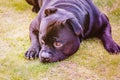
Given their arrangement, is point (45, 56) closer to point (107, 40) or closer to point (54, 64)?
point (54, 64)

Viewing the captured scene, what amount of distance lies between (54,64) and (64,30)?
390 millimetres

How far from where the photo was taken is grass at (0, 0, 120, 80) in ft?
12.9

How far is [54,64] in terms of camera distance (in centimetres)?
409

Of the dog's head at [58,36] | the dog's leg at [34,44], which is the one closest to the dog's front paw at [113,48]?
the dog's head at [58,36]

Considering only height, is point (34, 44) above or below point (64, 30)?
below

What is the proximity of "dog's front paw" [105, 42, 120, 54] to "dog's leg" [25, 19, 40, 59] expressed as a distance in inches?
33.8

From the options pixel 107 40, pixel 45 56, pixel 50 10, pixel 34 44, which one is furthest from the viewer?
pixel 107 40

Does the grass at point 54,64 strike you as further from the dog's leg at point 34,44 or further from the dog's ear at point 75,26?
the dog's ear at point 75,26

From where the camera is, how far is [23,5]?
Result: 6289 millimetres

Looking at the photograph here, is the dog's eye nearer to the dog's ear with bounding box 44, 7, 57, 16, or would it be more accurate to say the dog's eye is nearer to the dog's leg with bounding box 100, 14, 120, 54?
the dog's ear with bounding box 44, 7, 57, 16

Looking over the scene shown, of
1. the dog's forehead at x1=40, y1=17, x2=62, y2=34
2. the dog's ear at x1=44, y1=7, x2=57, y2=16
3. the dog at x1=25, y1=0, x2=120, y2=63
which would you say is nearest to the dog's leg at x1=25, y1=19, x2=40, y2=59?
the dog at x1=25, y1=0, x2=120, y2=63

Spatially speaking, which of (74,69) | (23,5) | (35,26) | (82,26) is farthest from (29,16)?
(74,69)

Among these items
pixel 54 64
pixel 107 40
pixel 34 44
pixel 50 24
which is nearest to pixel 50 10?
pixel 50 24

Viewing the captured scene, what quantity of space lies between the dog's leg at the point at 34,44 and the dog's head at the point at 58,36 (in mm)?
178
